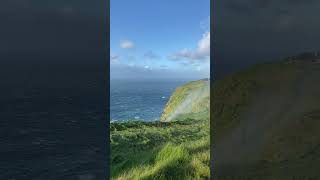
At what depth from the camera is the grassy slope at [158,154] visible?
5.86 m

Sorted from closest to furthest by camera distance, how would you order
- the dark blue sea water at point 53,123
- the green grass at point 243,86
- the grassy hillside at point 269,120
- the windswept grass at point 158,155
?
the dark blue sea water at point 53,123
the windswept grass at point 158,155
the grassy hillside at point 269,120
the green grass at point 243,86

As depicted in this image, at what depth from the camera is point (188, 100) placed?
46.5ft

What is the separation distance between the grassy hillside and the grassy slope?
34 centimetres

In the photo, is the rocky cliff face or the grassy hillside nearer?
the grassy hillside

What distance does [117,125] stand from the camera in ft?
32.0

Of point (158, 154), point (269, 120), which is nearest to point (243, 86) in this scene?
point (269, 120)

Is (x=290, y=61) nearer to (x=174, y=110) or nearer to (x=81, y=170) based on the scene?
(x=81, y=170)

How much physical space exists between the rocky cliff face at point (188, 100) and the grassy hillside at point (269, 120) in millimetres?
5515

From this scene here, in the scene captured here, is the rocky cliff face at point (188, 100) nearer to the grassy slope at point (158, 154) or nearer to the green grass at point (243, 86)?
the grassy slope at point (158, 154)

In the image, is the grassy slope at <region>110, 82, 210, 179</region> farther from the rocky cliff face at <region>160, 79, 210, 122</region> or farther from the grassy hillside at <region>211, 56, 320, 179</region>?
the rocky cliff face at <region>160, 79, 210, 122</region>

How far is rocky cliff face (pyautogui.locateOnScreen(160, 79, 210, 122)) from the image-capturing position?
43.2 feet

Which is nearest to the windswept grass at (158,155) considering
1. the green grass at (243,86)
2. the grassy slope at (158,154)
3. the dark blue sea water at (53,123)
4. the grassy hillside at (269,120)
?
the grassy slope at (158,154)

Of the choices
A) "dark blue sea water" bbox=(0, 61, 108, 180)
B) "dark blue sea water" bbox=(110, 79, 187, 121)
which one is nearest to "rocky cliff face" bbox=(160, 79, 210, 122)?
"dark blue sea water" bbox=(110, 79, 187, 121)

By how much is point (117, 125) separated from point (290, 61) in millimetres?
3976
